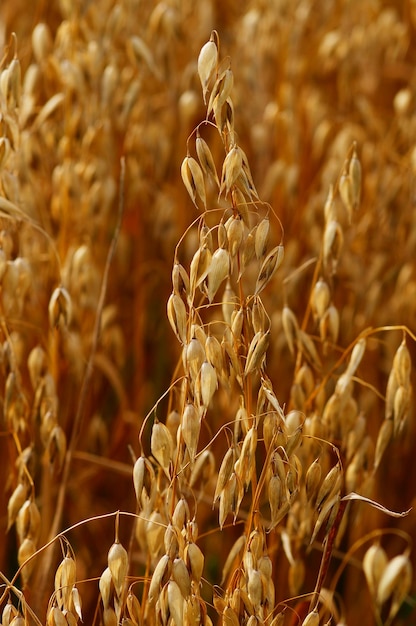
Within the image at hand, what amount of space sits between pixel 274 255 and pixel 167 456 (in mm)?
192

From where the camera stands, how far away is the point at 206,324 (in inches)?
26.8

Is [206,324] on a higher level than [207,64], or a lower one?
lower

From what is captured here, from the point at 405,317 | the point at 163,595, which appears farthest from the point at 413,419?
the point at 163,595

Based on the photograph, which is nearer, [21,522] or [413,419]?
[21,522]

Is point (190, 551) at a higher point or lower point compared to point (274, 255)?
lower

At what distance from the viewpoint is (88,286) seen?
117 cm

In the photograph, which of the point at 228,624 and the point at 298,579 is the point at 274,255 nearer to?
the point at 228,624

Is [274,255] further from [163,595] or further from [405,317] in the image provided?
[405,317]

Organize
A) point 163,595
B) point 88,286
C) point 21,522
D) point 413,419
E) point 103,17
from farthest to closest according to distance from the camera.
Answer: point 413,419
point 103,17
point 88,286
point 21,522
point 163,595

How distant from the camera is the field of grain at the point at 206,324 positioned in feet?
2.30

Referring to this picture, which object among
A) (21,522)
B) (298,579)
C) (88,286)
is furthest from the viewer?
(88,286)

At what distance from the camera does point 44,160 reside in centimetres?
133

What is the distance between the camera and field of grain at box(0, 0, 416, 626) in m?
0.70

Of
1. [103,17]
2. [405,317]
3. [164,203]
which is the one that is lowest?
[405,317]
